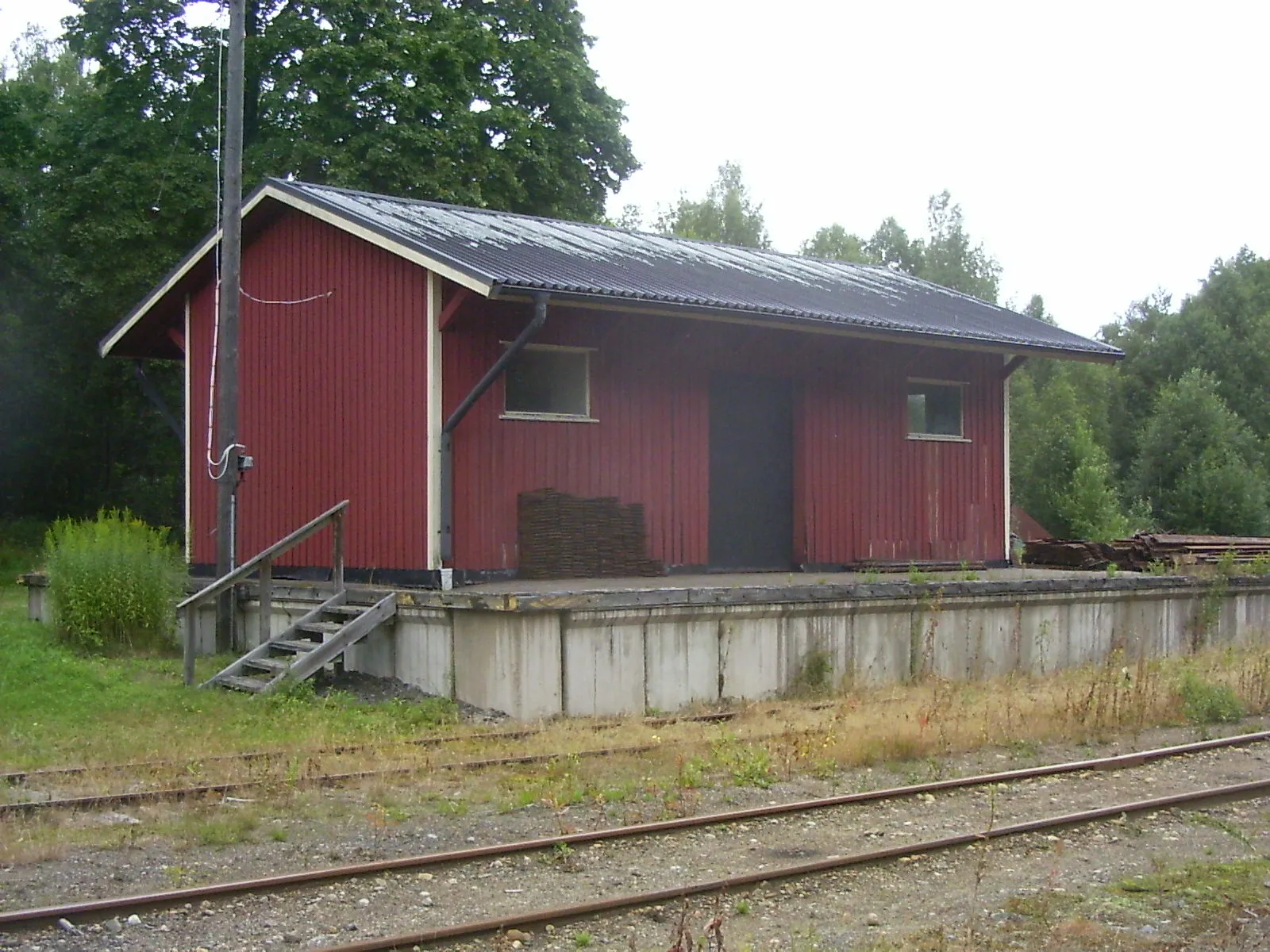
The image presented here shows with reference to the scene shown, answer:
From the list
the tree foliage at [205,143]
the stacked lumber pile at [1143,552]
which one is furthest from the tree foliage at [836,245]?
the stacked lumber pile at [1143,552]

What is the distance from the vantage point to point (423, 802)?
847 centimetres

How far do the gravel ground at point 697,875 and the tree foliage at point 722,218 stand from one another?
2142 inches

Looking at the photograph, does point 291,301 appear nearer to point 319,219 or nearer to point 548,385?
point 319,219

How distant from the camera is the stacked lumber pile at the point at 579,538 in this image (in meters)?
14.2

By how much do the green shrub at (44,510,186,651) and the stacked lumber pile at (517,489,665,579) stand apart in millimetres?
3788

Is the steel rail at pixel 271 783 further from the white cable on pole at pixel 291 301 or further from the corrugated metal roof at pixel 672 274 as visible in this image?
the white cable on pole at pixel 291 301

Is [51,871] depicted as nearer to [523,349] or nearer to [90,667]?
[90,667]

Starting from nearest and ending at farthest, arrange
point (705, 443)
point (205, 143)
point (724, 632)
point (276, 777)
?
point (276, 777)
point (724, 632)
point (705, 443)
point (205, 143)

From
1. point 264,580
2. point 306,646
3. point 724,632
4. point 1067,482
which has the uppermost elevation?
point 1067,482

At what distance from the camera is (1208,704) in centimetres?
1211

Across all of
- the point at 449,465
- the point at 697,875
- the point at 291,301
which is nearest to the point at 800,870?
the point at 697,875

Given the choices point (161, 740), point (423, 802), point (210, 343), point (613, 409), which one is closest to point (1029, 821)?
point (423, 802)

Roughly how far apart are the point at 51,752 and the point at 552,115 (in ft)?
70.3

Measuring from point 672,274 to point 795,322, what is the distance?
5.68ft
